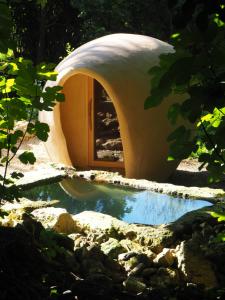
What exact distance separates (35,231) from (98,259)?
0.56m

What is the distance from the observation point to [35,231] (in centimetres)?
338

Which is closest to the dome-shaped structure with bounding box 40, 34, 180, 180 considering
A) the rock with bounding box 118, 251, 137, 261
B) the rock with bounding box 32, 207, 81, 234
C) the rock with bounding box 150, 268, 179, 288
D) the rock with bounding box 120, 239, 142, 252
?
A: the rock with bounding box 32, 207, 81, 234

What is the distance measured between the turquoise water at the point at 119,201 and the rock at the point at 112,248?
1.35m

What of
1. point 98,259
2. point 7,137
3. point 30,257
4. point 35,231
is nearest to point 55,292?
point 30,257

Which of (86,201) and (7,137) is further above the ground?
(7,137)

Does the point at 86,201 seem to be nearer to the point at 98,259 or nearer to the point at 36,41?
the point at 98,259

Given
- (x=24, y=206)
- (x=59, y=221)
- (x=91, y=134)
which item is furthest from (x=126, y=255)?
(x=91, y=134)

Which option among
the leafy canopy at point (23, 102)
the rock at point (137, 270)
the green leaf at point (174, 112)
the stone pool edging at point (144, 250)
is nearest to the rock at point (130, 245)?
the stone pool edging at point (144, 250)

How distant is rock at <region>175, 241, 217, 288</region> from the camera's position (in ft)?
12.4

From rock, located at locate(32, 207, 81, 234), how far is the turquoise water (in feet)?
3.73

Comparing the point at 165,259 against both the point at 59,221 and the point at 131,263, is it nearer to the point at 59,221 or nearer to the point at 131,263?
the point at 131,263

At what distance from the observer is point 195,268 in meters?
3.83

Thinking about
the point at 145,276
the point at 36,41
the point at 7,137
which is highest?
the point at 36,41

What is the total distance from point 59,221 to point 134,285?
1.20m
